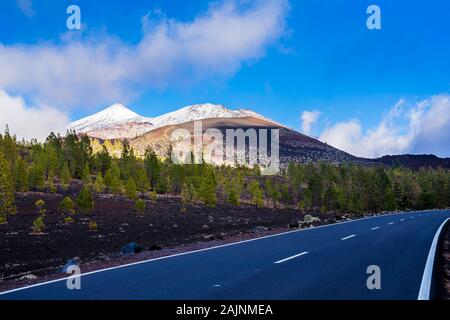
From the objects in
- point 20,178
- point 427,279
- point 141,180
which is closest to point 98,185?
point 141,180

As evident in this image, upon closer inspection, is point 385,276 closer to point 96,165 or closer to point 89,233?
point 89,233

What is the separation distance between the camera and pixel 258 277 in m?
9.15

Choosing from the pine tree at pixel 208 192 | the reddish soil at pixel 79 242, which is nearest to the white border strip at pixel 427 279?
the reddish soil at pixel 79 242

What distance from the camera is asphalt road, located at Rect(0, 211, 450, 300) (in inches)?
295

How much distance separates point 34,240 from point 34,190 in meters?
42.5

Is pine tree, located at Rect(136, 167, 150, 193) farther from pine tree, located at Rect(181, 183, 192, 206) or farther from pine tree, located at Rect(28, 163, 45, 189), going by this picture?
pine tree, located at Rect(28, 163, 45, 189)

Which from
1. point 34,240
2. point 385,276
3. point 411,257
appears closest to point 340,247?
point 411,257

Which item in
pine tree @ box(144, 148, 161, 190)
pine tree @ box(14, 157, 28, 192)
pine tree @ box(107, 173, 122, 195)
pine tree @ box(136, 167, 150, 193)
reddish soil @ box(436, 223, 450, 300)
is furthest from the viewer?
pine tree @ box(144, 148, 161, 190)

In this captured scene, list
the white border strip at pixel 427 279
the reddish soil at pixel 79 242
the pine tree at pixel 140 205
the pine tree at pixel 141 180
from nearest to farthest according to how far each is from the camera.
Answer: the white border strip at pixel 427 279 → the reddish soil at pixel 79 242 → the pine tree at pixel 140 205 → the pine tree at pixel 141 180

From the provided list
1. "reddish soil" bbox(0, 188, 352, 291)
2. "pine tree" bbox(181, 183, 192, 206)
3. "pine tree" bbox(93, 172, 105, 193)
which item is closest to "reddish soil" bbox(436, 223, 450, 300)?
"reddish soil" bbox(0, 188, 352, 291)

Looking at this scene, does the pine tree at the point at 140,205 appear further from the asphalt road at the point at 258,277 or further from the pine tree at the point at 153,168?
the pine tree at the point at 153,168

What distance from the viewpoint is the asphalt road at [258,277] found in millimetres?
7496

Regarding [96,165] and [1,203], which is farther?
[96,165]

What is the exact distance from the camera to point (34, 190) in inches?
2507
